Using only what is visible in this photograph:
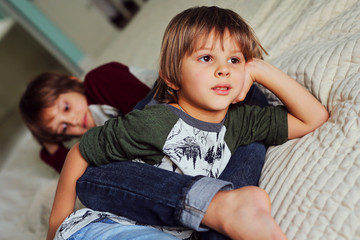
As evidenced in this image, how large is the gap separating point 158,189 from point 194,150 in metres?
0.13

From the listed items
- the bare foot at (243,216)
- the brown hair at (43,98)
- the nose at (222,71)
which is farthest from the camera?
the brown hair at (43,98)

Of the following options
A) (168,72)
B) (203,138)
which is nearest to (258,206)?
(203,138)

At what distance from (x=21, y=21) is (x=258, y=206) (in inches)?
73.7

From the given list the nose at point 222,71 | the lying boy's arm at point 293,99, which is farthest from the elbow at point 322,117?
the nose at point 222,71

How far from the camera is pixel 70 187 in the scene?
0.70 metres

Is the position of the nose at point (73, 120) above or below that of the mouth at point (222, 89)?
above

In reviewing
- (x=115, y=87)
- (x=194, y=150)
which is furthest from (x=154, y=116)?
(x=115, y=87)

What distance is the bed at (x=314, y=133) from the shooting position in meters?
0.53

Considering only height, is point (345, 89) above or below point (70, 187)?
below

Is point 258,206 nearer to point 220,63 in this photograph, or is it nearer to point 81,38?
point 220,63

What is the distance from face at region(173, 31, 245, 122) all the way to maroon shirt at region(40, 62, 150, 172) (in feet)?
1.25

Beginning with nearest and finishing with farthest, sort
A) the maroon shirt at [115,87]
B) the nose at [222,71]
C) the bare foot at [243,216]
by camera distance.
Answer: the bare foot at [243,216]
the nose at [222,71]
the maroon shirt at [115,87]

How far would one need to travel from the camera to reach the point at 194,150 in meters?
0.67

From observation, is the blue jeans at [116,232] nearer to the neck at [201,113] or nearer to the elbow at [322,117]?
the neck at [201,113]
